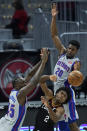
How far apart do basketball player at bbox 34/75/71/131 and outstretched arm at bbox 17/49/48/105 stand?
231 mm

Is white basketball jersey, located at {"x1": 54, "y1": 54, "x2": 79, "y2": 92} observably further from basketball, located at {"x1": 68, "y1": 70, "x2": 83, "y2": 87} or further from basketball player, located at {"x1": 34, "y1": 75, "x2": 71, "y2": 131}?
basketball, located at {"x1": 68, "y1": 70, "x2": 83, "y2": 87}

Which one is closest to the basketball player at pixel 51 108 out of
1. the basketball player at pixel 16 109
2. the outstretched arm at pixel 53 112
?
the outstretched arm at pixel 53 112

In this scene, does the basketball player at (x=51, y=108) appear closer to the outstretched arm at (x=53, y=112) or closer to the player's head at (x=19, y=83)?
the outstretched arm at (x=53, y=112)

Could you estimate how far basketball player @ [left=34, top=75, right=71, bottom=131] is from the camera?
21.4 feet

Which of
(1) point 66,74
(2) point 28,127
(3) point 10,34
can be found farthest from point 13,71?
(3) point 10,34

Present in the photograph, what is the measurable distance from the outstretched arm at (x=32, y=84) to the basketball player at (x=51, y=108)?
23 cm

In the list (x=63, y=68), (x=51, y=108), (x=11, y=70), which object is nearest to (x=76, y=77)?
(x=51, y=108)

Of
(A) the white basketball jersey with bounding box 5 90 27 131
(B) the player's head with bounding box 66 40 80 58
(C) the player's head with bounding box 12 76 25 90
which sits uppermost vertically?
(B) the player's head with bounding box 66 40 80 58

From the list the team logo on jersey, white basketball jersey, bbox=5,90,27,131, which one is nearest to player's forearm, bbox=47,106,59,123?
white basketball jersey, bbox=5,90,27,131

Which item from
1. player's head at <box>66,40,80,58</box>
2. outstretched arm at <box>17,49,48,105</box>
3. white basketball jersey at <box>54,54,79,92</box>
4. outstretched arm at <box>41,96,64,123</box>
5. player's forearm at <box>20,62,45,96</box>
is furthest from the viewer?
white basketball jersey at <box>54,54,79,92</box>

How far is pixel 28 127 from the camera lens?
885cm

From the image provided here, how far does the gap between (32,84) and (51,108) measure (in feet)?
1.67

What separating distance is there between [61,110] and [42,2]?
23.8ft

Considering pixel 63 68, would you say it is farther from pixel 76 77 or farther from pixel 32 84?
pixel 32 84
